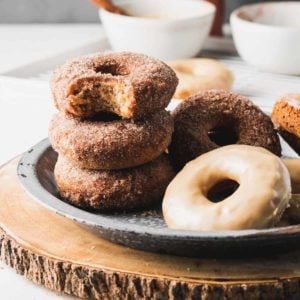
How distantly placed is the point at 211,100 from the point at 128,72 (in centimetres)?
11

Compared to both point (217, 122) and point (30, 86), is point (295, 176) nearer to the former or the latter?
point (217, 122)

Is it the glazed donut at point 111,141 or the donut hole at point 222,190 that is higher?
the glazed donut at point 111,141

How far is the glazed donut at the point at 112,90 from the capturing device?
85cm

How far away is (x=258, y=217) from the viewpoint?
75cm

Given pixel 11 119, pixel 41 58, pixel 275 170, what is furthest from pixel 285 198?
pixel 41 58

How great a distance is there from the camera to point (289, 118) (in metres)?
0.94

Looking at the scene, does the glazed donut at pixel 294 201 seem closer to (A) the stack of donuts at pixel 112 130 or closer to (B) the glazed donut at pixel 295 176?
(B) the glazed donut at pixel 295 176

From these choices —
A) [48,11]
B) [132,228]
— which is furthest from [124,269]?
[48,11]

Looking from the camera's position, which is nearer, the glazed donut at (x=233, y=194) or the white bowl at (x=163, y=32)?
the glazed donut at (x=233, y=194)

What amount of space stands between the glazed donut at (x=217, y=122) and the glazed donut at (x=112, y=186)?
0.04 metres

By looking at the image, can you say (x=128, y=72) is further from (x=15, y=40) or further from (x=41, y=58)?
(x=15, y=40)

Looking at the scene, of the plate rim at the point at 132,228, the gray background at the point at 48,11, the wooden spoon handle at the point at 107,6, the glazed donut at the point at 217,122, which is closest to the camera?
the plate rim at the point at 132,228

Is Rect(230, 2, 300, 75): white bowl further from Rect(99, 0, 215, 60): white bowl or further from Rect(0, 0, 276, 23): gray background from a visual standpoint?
Rect(0, 0, 276, 23): gray background

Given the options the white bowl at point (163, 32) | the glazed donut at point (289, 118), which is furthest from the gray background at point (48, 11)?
the glazed donut at point (289, 118)
